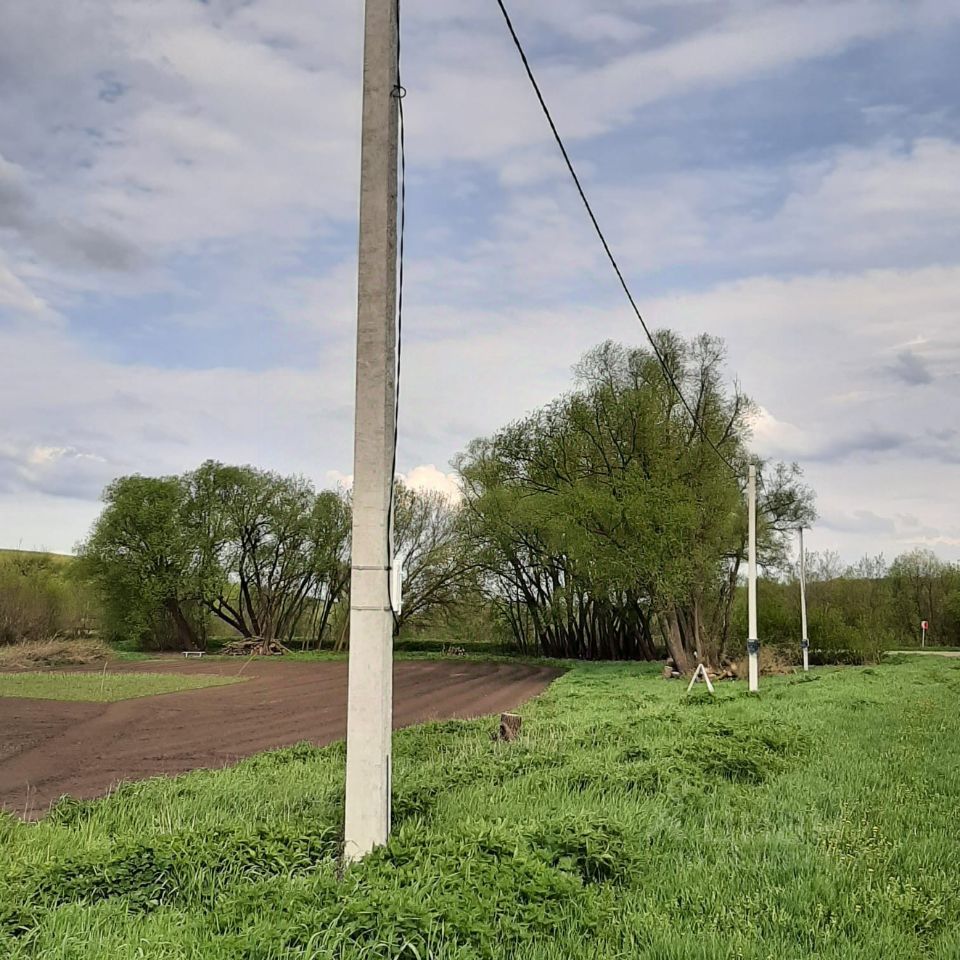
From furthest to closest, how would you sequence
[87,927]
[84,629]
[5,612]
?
1. [84,629]
2. [5,612]
3. [87,927]

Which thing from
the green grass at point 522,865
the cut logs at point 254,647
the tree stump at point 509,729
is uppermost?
the green grass at point 522,865

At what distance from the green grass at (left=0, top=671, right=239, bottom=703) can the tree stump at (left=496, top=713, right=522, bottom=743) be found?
1081 cm

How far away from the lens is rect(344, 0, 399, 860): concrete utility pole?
16.3ft

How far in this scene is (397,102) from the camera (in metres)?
5.54

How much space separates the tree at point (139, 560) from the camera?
4547 cm

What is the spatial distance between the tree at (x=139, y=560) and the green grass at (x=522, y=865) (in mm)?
38974

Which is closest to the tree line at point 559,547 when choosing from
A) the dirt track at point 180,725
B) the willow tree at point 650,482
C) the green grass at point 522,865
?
the willow tree at point 650,482

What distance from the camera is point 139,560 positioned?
45.7 m

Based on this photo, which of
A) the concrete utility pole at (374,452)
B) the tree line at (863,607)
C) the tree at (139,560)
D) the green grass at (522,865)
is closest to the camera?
the green grass at (522,865)

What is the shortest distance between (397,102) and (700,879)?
4.88 metres

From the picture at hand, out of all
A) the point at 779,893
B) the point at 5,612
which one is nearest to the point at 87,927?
the point at 779,893

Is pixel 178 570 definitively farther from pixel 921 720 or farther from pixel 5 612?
pixel 921 720

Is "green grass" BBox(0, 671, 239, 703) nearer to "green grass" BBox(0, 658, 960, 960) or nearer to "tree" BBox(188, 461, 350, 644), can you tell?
"green grass" BBox(0, 658, 960, 960)

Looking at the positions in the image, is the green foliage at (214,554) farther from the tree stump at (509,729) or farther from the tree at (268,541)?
the tree stump at (509,729)
